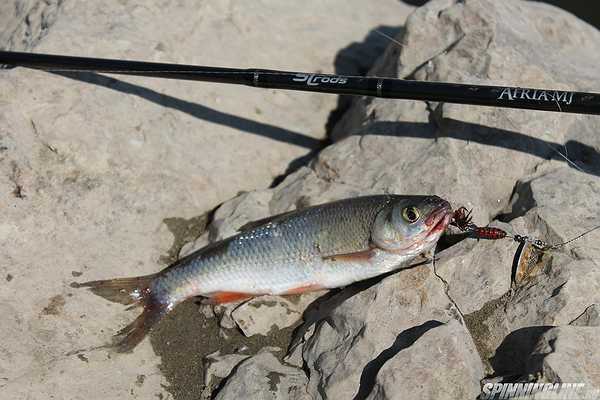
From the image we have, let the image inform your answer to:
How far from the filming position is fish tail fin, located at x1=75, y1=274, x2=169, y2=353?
183 inches

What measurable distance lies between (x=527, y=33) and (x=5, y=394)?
182 inches

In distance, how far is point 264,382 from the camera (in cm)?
427

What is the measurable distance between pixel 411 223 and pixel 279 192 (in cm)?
130

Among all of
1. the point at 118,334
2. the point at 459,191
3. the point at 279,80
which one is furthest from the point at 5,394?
the point at 459,191

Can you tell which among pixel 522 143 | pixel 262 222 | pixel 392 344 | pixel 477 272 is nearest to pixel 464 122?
pixel 522 143

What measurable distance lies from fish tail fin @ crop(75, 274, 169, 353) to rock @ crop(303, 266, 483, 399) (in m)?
1.02

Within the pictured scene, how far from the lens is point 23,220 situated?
16.3 feet

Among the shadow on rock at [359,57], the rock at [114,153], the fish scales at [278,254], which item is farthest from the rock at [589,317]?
the shadow on rock at [359,57]

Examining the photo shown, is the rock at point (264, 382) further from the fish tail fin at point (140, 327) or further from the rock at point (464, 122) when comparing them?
the rock at point (464, 122)

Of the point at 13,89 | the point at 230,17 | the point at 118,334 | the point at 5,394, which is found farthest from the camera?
the point at 230,17

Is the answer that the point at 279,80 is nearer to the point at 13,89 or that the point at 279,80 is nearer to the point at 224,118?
the point at 224,118

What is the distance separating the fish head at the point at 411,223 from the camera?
448 cm

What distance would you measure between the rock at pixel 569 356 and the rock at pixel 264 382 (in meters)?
1.36

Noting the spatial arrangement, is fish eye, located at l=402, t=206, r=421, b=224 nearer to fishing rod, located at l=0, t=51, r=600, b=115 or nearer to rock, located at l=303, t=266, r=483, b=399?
rock, located at l=303, t=266, r=483, b=399
